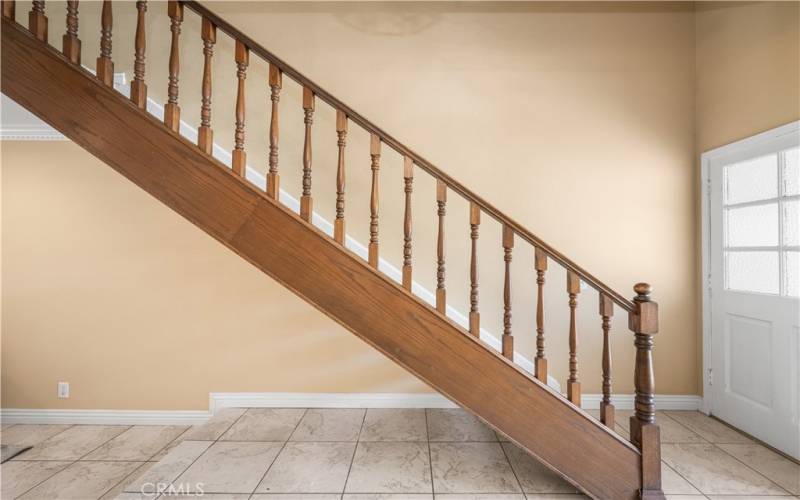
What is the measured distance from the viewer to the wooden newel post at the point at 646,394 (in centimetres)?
188

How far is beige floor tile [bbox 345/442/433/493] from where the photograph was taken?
197 centimetres

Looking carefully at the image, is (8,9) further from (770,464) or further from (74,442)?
(770,464)

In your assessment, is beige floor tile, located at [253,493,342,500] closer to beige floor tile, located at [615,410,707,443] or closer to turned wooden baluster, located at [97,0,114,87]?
beige floor tile, located at [615,410,707,443]

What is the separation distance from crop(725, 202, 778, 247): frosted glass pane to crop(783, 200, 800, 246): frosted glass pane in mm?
57

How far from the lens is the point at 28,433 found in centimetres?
289

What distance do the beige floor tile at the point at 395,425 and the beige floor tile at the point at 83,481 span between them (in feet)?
5.06

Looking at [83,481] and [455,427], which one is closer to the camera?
[83,481]

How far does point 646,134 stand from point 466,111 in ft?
4.85

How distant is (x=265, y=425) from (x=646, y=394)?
7.81 feet

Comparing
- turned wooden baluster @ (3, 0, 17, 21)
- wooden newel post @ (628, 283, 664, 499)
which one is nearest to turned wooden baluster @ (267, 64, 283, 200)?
turned wooden baluster @ (3, 0, 17, 21)

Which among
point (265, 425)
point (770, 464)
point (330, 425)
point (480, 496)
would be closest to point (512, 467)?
point (480, 496)

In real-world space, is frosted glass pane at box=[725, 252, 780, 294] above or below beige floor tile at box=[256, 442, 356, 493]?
above

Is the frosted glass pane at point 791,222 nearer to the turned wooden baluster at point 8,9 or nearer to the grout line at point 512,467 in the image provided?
the grout line at point 512,467

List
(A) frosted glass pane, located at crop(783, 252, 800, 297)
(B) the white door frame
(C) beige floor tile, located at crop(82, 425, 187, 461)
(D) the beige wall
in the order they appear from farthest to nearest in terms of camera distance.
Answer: (D) the beige wall < (B) the white door frame < (C) beige floor tile, located at crop(82, 425, 187, 461) < (A) frosted glass pane, located at crop(783, 252, 800, 297)
